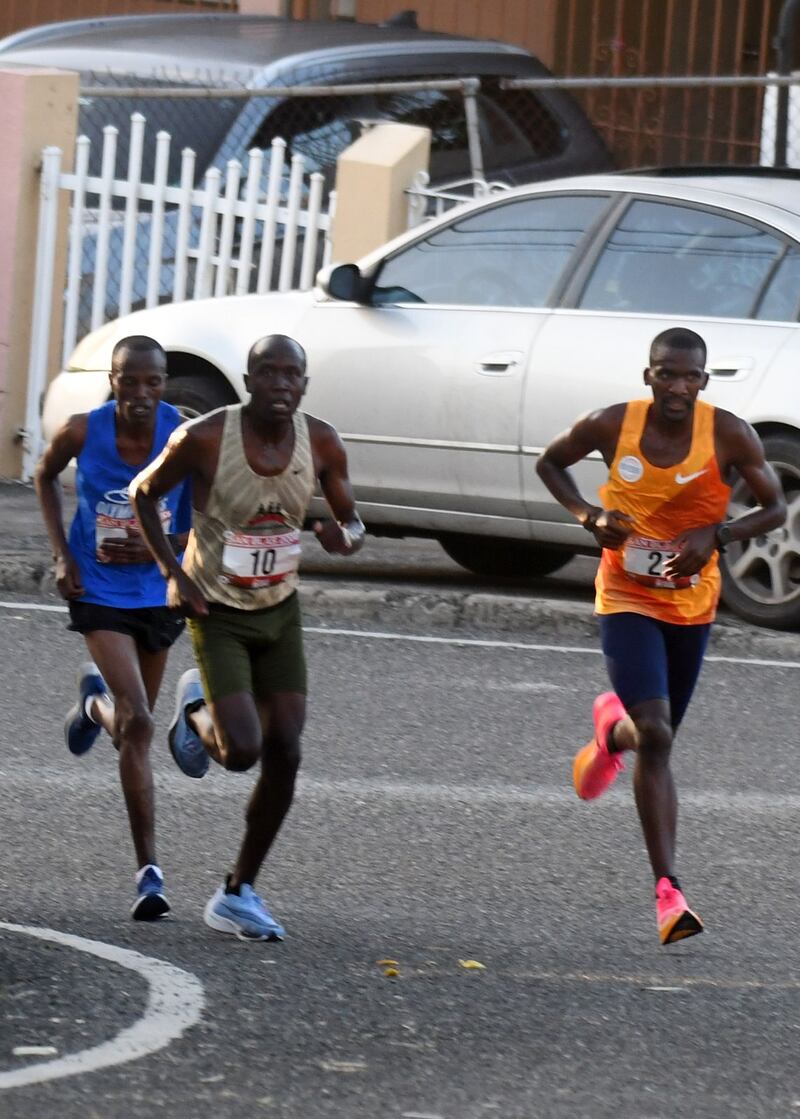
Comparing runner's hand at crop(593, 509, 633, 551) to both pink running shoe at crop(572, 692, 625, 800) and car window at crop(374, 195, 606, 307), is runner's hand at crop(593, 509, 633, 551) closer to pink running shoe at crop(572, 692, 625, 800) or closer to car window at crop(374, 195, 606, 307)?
pink running shoe at crop(572, 692, 625, 800)

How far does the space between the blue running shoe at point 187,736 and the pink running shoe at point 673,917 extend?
4.18 feet

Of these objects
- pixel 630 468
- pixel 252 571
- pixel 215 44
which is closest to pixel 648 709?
pixel 630 468

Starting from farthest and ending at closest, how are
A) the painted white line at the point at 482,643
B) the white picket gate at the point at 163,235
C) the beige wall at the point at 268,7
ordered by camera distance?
the beige wall at the point at 268,7
the white picket gate at the point at 163,235
the painted white line at the point at 482,643

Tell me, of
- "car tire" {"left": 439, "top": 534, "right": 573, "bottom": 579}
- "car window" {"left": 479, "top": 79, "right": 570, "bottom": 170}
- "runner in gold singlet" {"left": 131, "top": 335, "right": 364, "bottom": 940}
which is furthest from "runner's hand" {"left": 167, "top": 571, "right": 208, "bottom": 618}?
"car window" {"left": 479, "top": 79, "right": 570, "bottom": 170}

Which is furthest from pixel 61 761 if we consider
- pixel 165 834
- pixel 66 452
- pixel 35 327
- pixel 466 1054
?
pixel 35 327

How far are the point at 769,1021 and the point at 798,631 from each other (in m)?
4.75

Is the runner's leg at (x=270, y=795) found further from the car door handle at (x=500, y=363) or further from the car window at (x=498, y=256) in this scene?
the car window at (x=498, y=256)

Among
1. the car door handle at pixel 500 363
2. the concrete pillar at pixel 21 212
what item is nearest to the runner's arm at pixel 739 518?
the car door handle at pixel 500 363

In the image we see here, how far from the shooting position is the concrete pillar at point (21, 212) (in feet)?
44.9

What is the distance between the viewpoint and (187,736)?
6441mm

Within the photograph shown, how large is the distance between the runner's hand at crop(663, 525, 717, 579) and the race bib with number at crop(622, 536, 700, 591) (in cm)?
2

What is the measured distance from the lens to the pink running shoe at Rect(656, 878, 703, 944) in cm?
575

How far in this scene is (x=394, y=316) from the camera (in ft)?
35.1

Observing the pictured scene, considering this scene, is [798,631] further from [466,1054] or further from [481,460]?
[466,1054]
